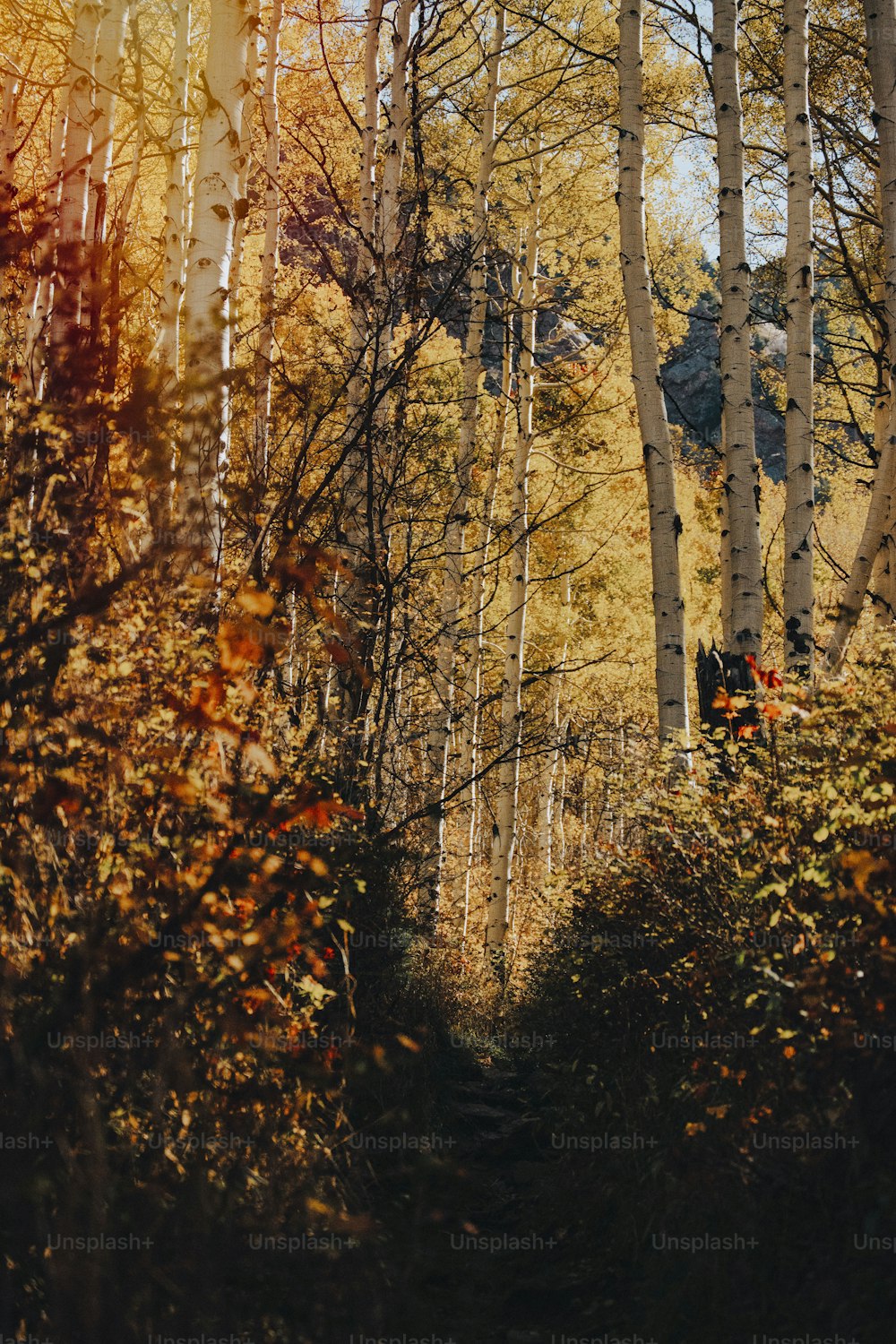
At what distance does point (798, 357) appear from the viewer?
7.70 metres

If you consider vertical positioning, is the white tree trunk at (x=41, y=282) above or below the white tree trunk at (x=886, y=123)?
below

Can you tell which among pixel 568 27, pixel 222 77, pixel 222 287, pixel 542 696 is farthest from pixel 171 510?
pixel 542 696

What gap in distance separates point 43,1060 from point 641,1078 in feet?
8.57

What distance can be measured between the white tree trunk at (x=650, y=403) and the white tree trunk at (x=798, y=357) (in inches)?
36.5

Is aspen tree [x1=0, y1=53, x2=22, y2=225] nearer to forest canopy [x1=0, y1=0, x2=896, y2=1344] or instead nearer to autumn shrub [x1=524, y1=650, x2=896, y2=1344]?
forest canopy [x1=0, y1=0, x2=896, y2=1344]

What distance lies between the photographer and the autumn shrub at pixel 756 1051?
2.60m

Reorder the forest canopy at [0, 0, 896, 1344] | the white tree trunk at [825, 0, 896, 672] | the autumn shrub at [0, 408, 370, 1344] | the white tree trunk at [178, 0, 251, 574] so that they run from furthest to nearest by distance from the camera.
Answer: the white tree trunk at [825, 0, 896, 672], the white tree trunk at [178, 0, 251, 574], the forest canopy at [0, 0, 896, 1344], the autumn shrub at [0, 408, 370, 1344]

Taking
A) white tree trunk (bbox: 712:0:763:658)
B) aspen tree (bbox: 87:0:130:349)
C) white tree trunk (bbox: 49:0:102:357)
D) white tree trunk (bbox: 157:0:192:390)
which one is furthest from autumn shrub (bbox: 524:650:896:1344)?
white tree trunk (bbox: 157:0:192:390)

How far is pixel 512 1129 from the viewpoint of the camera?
17.2 ft

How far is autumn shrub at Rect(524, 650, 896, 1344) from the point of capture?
2602 mm

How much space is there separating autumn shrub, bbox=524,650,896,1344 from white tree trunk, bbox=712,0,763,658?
2.17m

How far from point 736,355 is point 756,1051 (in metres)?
5.19

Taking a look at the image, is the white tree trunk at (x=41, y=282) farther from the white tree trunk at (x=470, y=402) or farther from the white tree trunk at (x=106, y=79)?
the white tree trunk at (x=470, y=402)

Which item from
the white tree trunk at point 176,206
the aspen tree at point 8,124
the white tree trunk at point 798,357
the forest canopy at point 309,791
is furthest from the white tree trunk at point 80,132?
the white tree trunk at point 798,357
